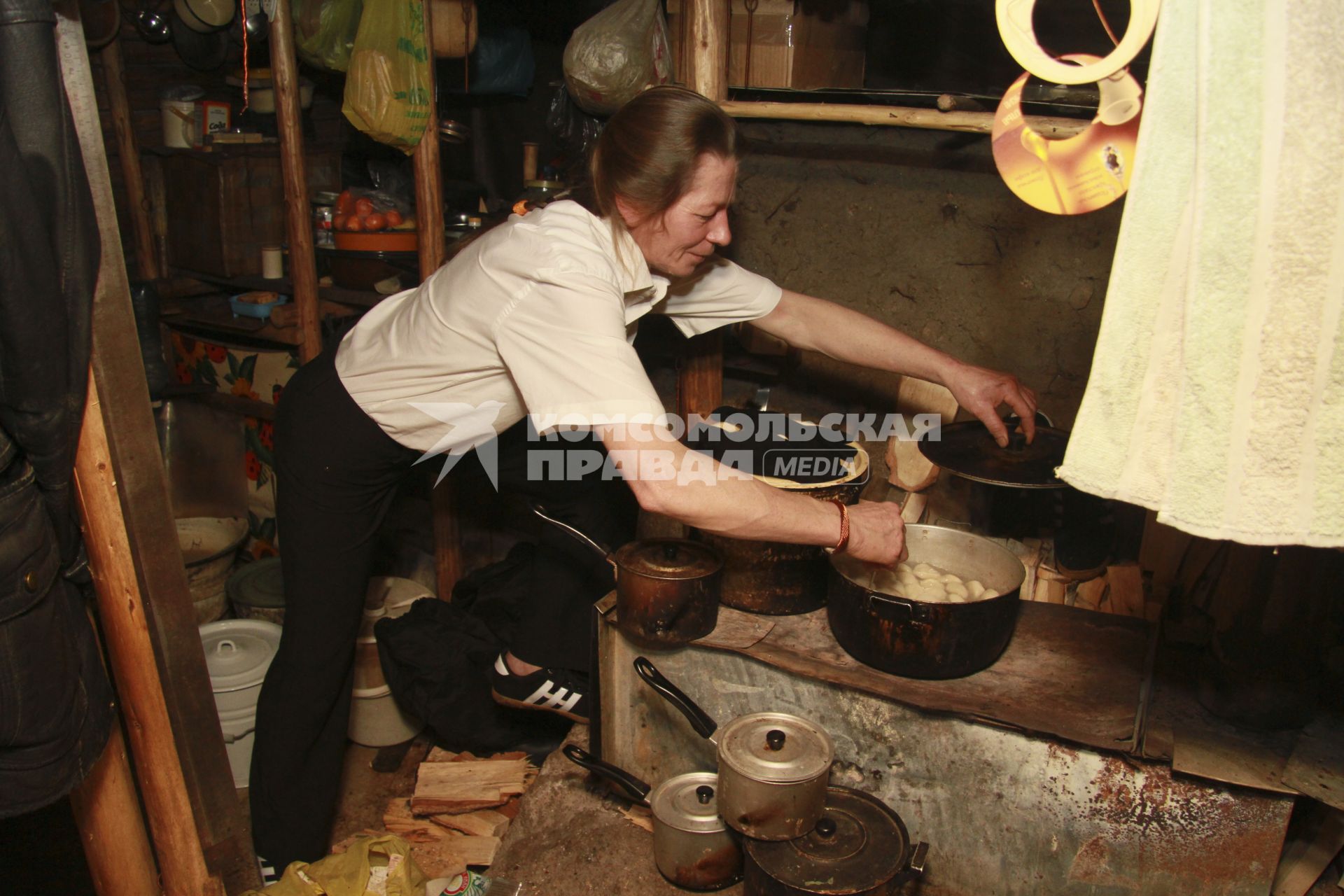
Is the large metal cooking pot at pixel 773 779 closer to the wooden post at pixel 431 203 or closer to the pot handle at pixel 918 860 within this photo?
the pot handle at pixel 918 860

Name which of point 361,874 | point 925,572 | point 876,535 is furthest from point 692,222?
point 361,874

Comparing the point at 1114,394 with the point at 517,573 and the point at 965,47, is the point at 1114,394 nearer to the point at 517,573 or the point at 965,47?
the point at 517,573

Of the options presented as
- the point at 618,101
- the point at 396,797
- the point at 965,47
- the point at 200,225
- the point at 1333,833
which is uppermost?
the point at 965,47

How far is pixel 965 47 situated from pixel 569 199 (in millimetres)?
2404

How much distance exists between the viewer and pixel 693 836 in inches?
81.5

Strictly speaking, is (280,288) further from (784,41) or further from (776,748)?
(776,748)

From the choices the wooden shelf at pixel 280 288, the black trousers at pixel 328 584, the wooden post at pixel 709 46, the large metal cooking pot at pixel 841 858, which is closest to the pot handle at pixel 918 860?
the large metal cooking pot at pixel 841 858

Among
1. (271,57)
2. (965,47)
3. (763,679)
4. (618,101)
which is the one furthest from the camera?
(965,47)

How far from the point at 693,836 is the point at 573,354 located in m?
1.11

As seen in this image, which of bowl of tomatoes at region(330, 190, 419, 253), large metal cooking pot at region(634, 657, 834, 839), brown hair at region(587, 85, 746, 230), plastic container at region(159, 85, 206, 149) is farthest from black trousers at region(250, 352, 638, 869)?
plastic container at region(159, 85, 206, 149)

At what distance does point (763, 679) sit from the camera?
226 cm

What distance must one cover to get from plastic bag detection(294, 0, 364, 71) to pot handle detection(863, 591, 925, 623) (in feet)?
9.76

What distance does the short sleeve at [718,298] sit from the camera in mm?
2785

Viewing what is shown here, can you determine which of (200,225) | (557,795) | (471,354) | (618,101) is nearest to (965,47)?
(618,101)
